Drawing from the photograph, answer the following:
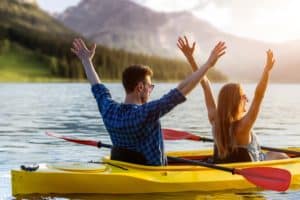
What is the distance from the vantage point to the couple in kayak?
29.1 feet

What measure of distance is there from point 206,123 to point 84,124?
5817 millimetres

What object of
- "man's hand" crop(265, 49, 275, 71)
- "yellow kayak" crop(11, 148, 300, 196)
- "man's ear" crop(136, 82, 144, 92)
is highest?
"man's hand" crop(265, 49, 275, 71)

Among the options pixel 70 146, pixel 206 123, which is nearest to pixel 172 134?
pixel 70 146

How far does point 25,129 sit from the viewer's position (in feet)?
83.4

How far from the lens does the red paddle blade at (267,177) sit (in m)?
10.1

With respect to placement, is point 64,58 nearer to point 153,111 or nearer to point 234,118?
point 234,118

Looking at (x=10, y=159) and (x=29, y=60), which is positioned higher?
(x=29, y=60)

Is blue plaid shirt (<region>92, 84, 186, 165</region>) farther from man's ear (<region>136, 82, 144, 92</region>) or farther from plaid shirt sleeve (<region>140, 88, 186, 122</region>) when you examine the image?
man's ear (<region>136, 82, 144, 92</region>)

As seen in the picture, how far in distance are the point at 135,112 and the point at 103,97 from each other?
73 cm

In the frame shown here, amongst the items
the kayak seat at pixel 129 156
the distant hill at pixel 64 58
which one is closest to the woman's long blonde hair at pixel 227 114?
the kayak seat at pixel 129 156

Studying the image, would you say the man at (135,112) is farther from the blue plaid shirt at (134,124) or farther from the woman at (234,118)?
the woman at (234,118)

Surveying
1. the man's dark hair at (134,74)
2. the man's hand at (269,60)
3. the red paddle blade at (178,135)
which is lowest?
the red paddle blade at (178,135)

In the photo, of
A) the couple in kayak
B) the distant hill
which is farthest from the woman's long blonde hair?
the distant hill

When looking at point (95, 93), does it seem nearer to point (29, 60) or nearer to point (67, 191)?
point (67, 191)
